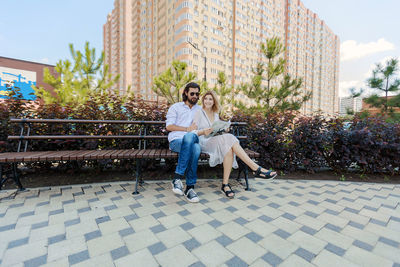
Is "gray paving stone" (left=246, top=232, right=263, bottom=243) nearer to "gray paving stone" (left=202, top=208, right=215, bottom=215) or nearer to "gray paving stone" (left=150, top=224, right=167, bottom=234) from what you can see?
"gray paving stone" (left=202, top=208, right=215, bottom=215)

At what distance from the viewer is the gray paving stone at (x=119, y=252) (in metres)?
1.47

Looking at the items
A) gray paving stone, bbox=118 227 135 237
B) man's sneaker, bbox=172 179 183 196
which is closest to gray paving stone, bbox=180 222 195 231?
gray paving stone, bbox=118 227 135 237

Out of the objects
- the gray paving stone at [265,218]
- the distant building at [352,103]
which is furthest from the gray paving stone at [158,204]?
the distant building at [352,103]

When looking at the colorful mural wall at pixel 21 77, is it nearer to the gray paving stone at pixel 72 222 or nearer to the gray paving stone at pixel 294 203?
the gray paving stone at pixel 72 222

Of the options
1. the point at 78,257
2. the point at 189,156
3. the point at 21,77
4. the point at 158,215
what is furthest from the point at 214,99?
the point at 21,77

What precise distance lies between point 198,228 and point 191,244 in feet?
0.85

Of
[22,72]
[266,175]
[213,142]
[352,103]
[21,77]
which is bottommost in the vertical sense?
[266,175]

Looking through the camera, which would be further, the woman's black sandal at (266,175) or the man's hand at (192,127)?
the man's hand at (192,127)

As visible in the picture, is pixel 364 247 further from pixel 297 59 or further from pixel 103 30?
pixel 103 30

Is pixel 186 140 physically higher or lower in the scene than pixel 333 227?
higher

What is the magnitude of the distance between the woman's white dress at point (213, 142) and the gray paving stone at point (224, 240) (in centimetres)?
114

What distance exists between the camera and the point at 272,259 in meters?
1.47

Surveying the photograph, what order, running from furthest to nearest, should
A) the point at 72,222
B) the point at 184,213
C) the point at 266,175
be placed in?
the point at 266,175
the point at 184,213
the point at 72,222

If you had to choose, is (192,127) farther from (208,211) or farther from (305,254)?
(305,254)
